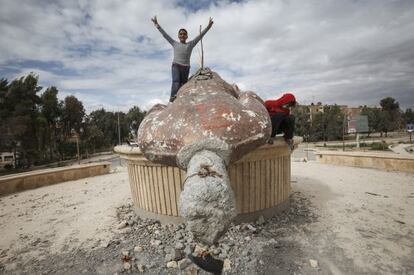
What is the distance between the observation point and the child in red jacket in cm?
390

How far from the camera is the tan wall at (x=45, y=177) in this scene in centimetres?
773

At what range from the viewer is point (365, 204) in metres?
5.00

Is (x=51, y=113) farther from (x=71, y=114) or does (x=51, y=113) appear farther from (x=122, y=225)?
(x=122, y=225)

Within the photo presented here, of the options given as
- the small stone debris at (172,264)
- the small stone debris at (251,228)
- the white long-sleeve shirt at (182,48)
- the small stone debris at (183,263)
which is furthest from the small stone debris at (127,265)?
the white long-sleeve shirt at (182,48)

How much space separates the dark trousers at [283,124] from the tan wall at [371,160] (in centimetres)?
604

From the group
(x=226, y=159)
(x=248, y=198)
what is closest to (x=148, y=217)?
(x=248, y=198)

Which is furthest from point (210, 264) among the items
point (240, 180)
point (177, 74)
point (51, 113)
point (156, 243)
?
point (51, 113)

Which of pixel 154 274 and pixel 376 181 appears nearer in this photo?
pixel 154 274

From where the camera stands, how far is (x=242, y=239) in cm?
357

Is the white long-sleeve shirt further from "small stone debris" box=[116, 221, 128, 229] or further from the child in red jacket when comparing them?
"small stone debris" box=[116, 221, 128, 229]

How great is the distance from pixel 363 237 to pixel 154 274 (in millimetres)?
2750

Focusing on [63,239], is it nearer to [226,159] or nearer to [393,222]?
[226,159]

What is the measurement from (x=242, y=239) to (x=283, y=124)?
5.75 ft

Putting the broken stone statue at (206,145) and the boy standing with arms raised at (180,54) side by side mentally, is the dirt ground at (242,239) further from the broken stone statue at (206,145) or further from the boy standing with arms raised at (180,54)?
the boy standing with arms raised at (180,54)
